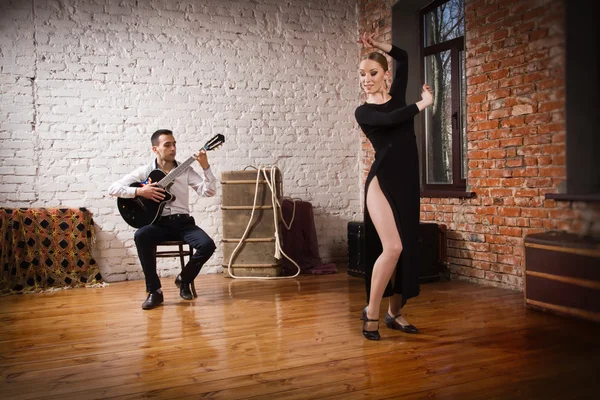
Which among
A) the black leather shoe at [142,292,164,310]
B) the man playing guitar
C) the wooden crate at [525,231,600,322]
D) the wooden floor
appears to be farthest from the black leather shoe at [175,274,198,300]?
the wooden crate at [525,231,600,322]

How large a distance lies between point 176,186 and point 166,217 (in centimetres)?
25

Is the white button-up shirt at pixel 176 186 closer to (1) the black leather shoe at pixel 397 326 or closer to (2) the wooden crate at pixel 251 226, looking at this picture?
(2) the wooden crate at pixel 251 226

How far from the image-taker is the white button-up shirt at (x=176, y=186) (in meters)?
3.90

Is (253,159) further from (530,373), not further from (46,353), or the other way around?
(530,373)

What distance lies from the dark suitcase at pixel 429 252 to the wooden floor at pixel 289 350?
0.49m

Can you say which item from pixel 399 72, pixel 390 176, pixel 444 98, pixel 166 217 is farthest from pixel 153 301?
pixel 444 98

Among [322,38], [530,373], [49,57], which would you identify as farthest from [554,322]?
[49,57]

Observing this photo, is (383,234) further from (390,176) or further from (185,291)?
(185,291)

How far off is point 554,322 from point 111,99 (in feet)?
13.0

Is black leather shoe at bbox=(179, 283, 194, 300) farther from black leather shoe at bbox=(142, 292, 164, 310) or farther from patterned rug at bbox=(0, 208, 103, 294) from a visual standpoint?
patterned rug at bbox=(0, 208, 103, 294)

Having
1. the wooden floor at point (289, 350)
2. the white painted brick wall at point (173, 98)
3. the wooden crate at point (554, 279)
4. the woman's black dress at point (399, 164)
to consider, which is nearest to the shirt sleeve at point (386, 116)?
the woman's black dress at point (399, 164)

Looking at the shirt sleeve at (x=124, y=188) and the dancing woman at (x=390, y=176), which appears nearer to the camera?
the dancing woman at (x=390, y=176)

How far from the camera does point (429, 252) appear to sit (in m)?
4.58

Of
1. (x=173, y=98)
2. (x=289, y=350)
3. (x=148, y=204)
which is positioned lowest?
(x=289, y=350)
